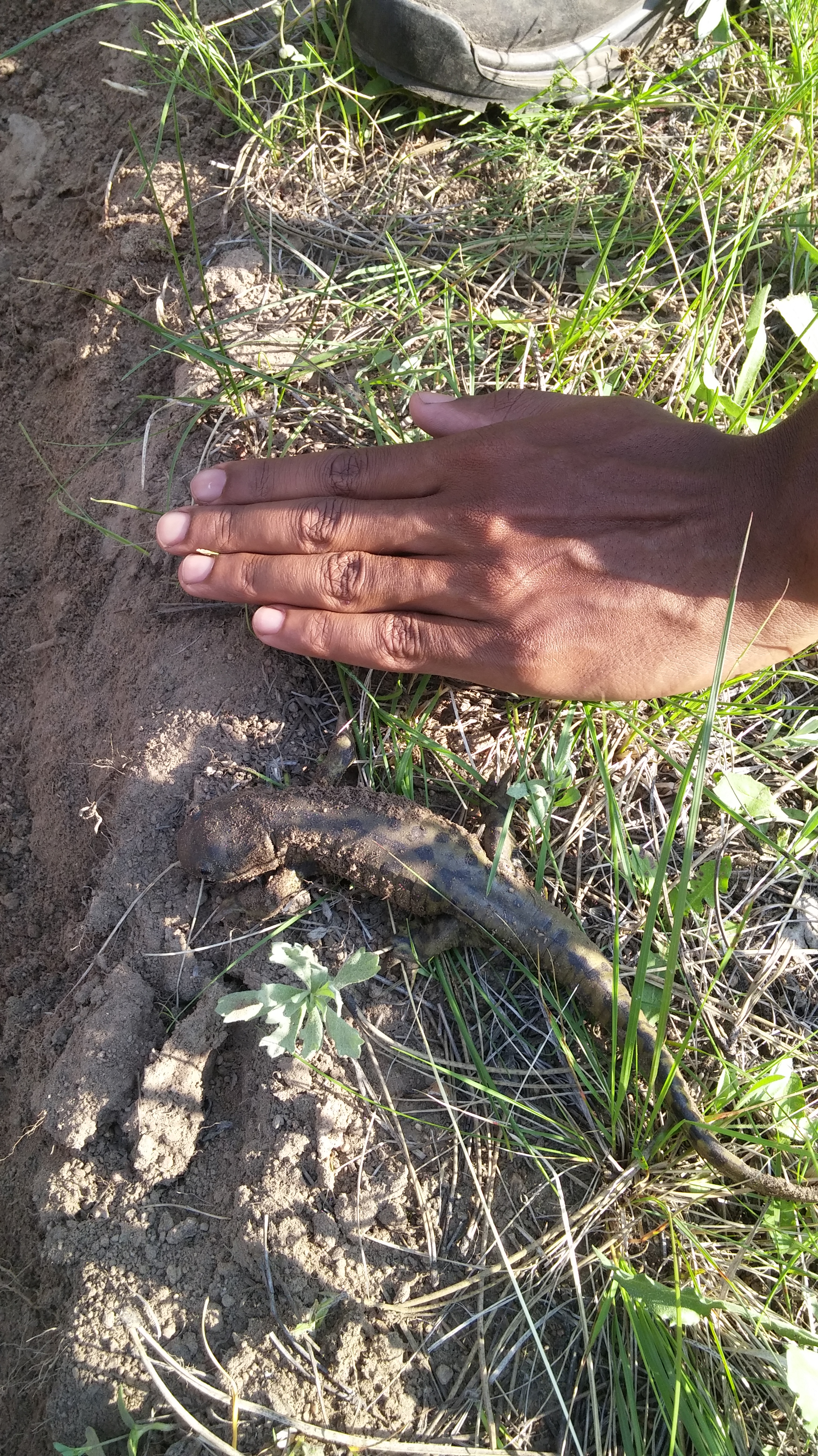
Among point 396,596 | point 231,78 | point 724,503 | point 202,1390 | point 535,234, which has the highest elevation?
point 231,78

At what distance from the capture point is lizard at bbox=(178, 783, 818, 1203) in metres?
2.29

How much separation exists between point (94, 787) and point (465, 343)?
73.1 inches

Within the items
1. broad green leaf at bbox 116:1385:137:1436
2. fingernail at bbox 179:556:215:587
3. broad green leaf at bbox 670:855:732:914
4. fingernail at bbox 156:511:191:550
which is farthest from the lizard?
broad green leaf at bbox 116:1385:137:1436

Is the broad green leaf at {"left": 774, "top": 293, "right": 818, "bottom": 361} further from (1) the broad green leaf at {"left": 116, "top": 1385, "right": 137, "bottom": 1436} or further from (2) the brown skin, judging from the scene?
(1) the broad green leaf at {"left": 116, "top": 1385, "right": 137, "bottom": 1436}

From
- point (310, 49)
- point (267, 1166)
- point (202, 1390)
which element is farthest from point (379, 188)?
point (202, 1390)

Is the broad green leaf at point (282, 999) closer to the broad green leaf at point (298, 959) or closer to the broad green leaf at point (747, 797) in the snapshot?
the broad green leaf at point (298, 959)

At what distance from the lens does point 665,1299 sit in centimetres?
193

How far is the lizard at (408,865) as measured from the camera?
2289 mm

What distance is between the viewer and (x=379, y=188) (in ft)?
10.1

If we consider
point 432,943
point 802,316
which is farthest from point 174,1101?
point 802,316

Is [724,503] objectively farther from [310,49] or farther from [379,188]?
[310,49]

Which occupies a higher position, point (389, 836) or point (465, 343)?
point (465, 343)

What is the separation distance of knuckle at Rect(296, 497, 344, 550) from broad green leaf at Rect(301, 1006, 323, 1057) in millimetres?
1294

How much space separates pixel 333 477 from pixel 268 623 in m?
0.48
